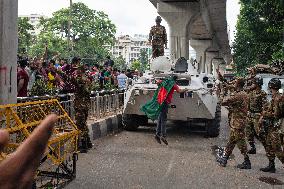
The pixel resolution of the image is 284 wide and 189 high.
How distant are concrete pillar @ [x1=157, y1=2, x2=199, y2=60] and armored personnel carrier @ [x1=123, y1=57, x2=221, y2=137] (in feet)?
36.1

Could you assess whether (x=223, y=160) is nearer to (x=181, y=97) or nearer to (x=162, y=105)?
(x=162, y=105)

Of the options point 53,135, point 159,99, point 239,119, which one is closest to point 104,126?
point 159,99

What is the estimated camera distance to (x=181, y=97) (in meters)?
10.1

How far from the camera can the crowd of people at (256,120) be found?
21.5 feet

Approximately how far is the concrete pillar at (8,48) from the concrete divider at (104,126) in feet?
11.4

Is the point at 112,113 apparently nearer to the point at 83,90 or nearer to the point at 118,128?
the point at 118,128

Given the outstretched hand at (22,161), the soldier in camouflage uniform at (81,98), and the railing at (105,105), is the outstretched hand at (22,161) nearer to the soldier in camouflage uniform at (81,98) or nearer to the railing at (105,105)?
the soldier in camouflage uniform at (81,98)

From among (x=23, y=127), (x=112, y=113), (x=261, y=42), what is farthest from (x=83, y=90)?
(x=261, y=42)

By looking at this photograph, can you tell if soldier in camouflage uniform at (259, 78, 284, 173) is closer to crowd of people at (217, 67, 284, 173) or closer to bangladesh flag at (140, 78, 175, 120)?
crowd of people at (217, 67, 284, 173)

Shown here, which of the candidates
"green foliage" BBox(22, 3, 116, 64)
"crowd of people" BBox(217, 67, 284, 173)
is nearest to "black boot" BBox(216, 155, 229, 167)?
"crowd of people" BBox(217, 67, 284, 173)

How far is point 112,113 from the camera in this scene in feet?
41.3

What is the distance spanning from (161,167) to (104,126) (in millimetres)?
4004

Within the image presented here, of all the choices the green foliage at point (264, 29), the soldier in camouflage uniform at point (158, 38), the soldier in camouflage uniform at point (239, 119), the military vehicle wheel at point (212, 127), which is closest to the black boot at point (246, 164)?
the soldier in camouflage uniform at point (239, 119)

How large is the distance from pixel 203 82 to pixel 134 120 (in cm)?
218
